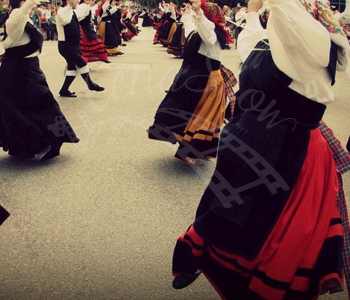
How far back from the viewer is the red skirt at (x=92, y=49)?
391 inches

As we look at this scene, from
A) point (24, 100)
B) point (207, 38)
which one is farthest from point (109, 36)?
point (207, 38)

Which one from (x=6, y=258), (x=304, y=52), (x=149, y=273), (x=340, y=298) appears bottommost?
(x=6, y=258)

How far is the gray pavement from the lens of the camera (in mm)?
2590

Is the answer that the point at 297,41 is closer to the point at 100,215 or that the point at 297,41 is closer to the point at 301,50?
the point at 301,50

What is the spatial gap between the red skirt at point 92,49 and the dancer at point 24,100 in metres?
5.59

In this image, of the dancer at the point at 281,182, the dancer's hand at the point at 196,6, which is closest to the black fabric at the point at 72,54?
the dancer's hand at the point at 196,6

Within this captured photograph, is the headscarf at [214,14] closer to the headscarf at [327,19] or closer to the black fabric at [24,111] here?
the black fabric at [24,111]

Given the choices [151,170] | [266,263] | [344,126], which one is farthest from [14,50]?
[344,126]

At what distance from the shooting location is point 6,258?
2822 mm

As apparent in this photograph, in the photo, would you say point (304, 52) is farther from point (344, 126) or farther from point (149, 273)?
point (344, 126)

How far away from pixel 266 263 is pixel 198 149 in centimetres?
229

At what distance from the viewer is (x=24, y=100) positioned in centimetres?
438

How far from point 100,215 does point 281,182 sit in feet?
5.47

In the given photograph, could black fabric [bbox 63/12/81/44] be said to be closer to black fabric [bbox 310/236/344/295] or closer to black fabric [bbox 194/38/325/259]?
black fabric [bbox 194/38/325/259]
